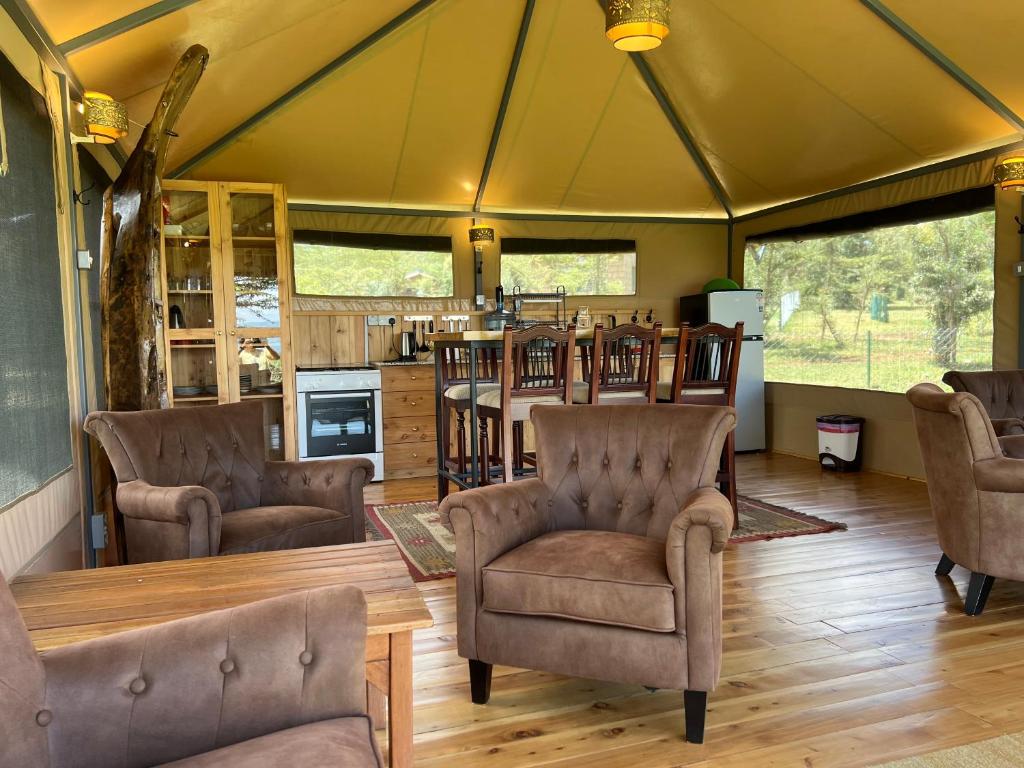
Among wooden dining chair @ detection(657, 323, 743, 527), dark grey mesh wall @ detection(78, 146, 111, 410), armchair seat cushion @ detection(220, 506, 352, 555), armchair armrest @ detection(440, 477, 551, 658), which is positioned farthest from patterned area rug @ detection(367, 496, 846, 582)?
dark grey mesh wall @ detection(78, 146, 111, 410)

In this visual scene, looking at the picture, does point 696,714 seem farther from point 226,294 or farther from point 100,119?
point 226,294

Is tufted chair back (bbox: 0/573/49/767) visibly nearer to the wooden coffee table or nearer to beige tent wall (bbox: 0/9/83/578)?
the wooden coffee table

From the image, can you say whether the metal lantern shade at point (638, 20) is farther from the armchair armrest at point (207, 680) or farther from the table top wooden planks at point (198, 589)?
the armchair armrest at point (207, 680)

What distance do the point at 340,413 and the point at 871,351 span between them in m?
4.42

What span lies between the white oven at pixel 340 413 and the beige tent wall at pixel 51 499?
287cm

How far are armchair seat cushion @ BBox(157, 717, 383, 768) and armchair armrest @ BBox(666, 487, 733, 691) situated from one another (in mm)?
1107

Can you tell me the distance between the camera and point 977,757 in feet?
6.74

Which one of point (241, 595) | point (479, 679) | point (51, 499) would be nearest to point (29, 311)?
point (51, 499)

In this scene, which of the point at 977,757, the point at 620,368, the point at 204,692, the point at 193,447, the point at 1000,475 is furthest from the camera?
the point at 620,368

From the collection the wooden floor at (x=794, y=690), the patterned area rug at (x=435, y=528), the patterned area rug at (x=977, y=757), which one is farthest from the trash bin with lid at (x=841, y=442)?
the patterned area rug at (x=977, y=757)

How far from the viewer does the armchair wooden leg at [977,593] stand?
3086 millimetres

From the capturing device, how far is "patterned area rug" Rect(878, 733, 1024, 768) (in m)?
2.02

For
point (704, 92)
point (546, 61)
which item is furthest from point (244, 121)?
point (704, 92)

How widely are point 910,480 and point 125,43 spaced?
5825 millimetres
